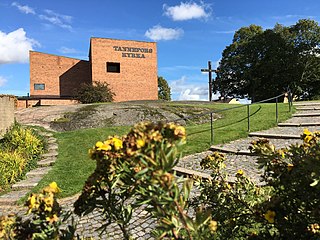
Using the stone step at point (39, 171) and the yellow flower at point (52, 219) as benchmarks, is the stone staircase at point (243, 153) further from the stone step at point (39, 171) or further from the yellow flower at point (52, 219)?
the yellow flower at point (52, 219)

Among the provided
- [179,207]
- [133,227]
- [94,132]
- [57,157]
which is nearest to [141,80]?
[94,132]

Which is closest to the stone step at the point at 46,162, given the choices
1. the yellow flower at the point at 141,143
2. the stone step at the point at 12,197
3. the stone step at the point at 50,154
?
the stone step at the point at 50,154

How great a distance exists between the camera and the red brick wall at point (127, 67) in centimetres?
2927

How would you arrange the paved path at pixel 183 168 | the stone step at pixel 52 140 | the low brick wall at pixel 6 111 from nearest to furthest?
1. the paved path at pixel 183 168
2. the low brick wall at pixel 6 111
3. the stone step at pixel 52 140

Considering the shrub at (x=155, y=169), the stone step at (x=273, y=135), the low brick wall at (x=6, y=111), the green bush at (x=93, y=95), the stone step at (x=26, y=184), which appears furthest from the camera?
the green bush at (x=93, y=95)

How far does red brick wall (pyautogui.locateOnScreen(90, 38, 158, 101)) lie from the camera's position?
2927 cm

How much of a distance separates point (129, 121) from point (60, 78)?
83.1ft

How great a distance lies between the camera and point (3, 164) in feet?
18.2

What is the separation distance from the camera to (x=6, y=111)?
790 cm

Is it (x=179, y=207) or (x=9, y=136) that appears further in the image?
(x=9, y=136)

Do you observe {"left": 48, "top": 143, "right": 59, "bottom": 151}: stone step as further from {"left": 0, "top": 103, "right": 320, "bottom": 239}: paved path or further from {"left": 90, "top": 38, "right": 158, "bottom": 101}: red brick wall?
{"left": 90, "top": 38, "right": 158, "bottom": 101}: red brick wall

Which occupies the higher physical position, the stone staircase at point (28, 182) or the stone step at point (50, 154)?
the stone step at point (50, 154)

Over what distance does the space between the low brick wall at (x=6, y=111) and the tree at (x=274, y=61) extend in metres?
29.6

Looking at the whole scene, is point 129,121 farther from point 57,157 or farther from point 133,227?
Result: point 133,227
